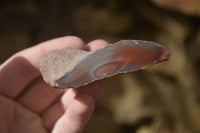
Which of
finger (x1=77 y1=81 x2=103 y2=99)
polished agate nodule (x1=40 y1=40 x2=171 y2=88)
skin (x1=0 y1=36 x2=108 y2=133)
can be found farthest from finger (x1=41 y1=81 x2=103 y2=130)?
polished agate nodule (x1=40 y1=40 x2=171 y2=88)

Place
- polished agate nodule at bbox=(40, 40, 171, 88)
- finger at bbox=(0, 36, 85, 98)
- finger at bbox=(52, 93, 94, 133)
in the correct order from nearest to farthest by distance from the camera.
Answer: polished agate nodule at bbox=(40, 40, 171, 88)
finger at bbox=(52, 93, 94, 133)
finger at bbox=(0, 36, 85, 98)

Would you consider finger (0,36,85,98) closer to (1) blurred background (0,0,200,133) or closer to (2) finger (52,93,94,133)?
(2) finger (52,93,94,133)

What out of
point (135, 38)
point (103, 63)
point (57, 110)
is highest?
point (103, 63)

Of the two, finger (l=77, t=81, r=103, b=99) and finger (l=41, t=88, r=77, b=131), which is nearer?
finger (l=77, t=81, r=103, b=99)

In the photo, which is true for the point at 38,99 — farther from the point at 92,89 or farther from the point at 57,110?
the point at 92,89

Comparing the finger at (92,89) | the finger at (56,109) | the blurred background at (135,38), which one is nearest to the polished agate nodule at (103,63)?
the finger at (92,89)

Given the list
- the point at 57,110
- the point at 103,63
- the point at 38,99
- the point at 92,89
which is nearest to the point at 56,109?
the point at 57,110
